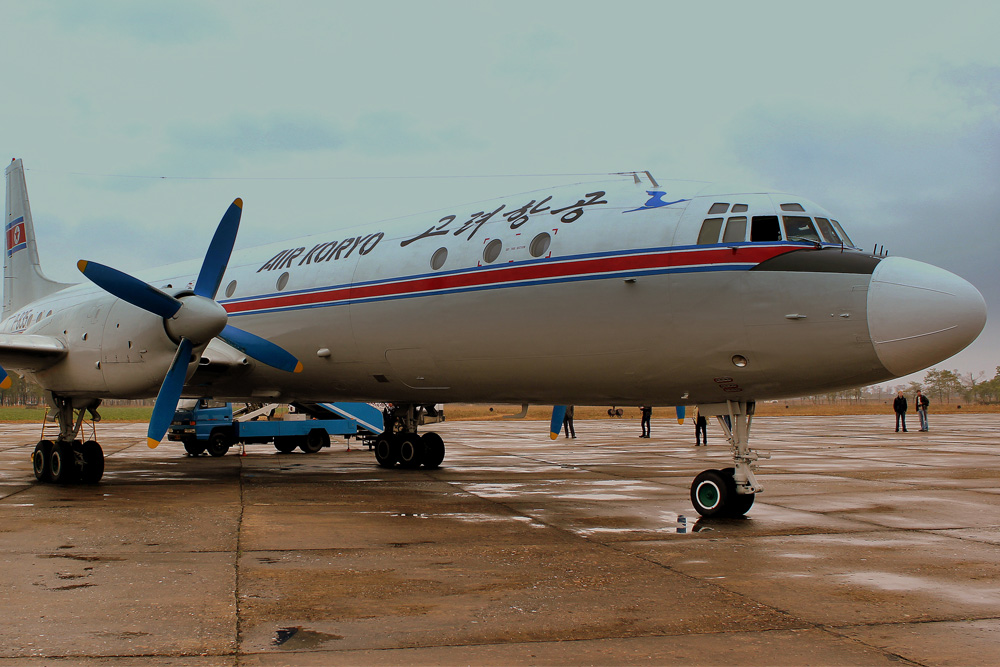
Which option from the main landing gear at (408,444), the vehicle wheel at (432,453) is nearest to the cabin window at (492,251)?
the main landing gear at (408,444)

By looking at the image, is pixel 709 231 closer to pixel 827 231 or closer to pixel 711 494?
pixel 827 231

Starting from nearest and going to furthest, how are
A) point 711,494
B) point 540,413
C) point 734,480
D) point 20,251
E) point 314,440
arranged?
1. point 734,480
2. point 711,494
3. point 20,251
4. point 314,440
5. point 540,413

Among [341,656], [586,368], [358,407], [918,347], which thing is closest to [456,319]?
→ [586,368]

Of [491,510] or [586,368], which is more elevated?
[586,368]

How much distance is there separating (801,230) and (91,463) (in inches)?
484

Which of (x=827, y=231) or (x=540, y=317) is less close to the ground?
(x=827, y=231)

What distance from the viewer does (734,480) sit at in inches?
391

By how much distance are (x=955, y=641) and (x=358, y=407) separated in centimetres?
2082

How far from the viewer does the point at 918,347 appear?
27.1 ft

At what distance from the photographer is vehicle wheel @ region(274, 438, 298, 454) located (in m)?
24.6

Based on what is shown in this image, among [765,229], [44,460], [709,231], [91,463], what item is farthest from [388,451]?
[765,229]

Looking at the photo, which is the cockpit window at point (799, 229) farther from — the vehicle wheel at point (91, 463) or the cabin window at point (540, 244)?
the vehicle wheel at point (91, 463)

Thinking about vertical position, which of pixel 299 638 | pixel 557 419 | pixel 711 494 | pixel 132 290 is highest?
pixel 132 290

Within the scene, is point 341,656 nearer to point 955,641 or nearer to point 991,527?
point 955,641
